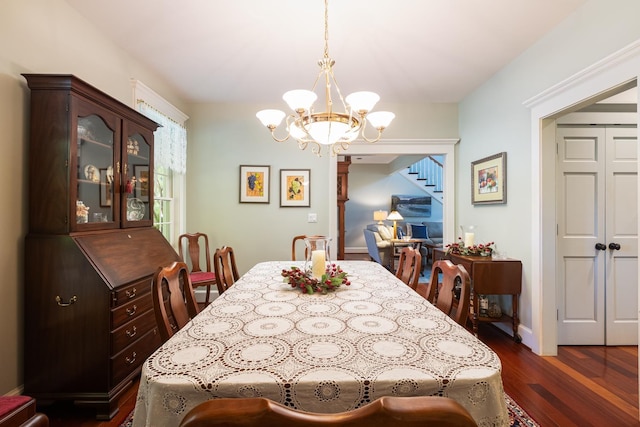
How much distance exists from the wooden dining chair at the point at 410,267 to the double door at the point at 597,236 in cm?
143

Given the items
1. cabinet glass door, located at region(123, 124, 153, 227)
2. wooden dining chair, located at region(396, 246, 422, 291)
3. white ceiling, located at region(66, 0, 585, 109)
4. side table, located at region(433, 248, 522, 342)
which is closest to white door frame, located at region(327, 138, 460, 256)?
white ceiling, located at region(66, 0, 585, 109)

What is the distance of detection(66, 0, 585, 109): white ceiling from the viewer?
211cm

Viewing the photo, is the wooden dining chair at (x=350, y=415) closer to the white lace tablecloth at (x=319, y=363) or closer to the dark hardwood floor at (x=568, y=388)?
the white lace tablecloth at (x=319, y=363)

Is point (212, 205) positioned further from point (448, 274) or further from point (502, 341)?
point (502, 341)

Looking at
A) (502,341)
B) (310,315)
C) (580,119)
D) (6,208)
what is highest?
(580,119)

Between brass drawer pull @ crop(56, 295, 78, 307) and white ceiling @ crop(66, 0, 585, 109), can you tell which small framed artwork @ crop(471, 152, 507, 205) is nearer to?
white ceiling @ crop(66, 0, 585, 109)

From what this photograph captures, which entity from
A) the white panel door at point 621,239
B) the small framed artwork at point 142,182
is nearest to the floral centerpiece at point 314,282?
the small framed artwork at point 142,182

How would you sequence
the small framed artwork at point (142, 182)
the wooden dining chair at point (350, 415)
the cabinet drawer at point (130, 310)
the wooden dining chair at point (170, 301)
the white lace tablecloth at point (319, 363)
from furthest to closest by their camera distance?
the small framed artwork at point (142, 182), the cabinet drawer at point (130, 310), the wooden dining chair at point (170, 301), the white lace tablecloth at point (319, 363), the wooden dining chair at point (350, 415)

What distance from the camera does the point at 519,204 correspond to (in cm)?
282

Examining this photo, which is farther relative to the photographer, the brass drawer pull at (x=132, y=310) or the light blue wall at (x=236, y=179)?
the light blue wall at (x=236, y=179)

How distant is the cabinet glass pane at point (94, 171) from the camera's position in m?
1.88

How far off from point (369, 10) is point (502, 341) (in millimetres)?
2971

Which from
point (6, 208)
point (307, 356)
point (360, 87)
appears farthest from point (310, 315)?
point (360, 87)

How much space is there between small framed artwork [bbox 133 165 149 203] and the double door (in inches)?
137
